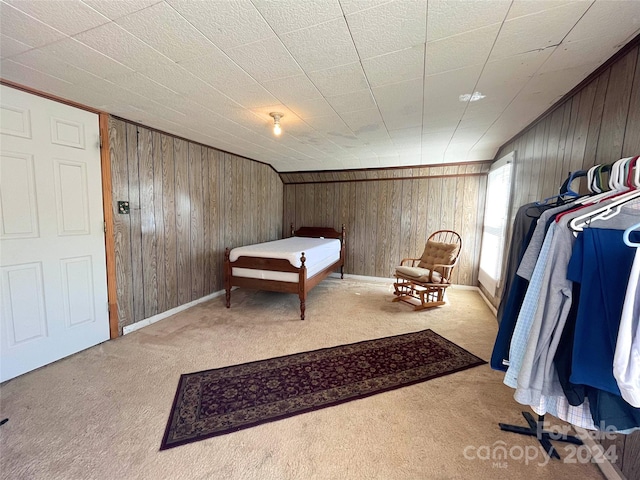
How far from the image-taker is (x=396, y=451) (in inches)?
58.2

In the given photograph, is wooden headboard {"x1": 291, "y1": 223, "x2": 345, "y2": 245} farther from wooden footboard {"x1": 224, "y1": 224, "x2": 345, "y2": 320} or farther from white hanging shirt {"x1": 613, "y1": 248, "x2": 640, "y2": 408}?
white hanging shirt {"x1": 613, "y1": 248, "x2": 640, "y2": 408}

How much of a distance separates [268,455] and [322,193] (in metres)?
4.55

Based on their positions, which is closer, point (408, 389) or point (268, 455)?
point (268, 455)

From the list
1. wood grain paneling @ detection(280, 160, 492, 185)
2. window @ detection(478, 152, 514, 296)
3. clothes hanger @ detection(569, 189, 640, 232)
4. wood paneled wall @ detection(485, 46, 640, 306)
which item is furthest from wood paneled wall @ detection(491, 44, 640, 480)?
wood grain paneling @ detection(280, 160, 492, 185)

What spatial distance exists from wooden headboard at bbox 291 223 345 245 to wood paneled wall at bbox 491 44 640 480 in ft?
10.3

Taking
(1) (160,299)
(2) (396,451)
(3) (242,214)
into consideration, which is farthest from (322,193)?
(2) (396,451)

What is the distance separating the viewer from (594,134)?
5.44 feet

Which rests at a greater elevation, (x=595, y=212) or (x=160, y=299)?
(x=595, y=212)

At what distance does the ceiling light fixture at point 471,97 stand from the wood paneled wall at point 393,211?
2.49 m

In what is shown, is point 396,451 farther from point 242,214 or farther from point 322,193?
point 322,193

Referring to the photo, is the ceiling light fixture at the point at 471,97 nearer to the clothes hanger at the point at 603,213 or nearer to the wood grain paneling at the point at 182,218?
the clothes hanger at the point at 603,213

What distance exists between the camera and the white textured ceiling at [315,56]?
1210 mm

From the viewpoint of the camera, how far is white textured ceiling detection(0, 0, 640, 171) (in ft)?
3.97

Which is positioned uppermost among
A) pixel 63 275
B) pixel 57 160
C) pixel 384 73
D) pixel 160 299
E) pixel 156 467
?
pixel 384 73
